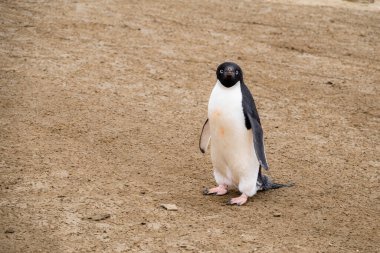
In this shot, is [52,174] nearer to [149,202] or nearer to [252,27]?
[149,202]

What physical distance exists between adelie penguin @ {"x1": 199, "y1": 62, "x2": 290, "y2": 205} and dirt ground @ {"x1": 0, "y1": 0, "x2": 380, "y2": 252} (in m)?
0.19

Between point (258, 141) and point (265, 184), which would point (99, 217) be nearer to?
point (258, 141)

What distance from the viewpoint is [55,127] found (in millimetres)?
6570

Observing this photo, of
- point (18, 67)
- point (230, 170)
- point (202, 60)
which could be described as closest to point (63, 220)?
point (230, 170)

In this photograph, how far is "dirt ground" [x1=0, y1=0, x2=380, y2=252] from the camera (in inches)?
185

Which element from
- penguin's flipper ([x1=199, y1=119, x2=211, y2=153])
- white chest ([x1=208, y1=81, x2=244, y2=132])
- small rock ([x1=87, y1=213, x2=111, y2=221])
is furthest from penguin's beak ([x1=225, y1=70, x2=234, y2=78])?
small rock ([x1=87, y1=213, x2=111, y2=221])

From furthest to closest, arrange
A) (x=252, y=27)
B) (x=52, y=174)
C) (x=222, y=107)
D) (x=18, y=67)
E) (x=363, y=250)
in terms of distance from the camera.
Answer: (x=252, y=27) → (x=18, y=67) → (x=52, y=174) → (x=222, y=107) → (x=363, y=250)

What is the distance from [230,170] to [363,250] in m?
1.23

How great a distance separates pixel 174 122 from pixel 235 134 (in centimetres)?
200

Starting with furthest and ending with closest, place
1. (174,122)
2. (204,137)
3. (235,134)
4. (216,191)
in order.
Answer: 1. (174,122)
2. (204,137)
3. (216,191)
4. (235,134)

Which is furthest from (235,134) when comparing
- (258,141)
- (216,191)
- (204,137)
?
(216,191)

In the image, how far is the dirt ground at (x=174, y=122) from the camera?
4.71 m

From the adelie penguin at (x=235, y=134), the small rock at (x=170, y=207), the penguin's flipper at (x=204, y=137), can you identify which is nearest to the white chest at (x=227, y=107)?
the adelie penguin at (x=235, y=134)

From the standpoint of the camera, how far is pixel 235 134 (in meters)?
5.06
